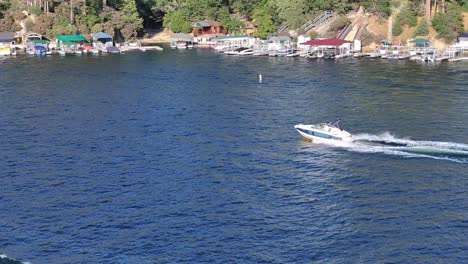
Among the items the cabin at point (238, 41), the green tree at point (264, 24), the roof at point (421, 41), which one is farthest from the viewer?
the green tree at point (264, 24)

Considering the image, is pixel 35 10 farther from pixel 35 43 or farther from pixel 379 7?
pixel 379 7

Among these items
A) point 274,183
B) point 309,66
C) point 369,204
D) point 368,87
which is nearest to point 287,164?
point 274,183

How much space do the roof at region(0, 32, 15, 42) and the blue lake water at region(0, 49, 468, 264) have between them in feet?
206

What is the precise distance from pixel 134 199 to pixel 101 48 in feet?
412

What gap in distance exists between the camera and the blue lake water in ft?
177

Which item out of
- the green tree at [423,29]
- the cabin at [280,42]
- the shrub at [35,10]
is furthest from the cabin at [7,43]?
the green tree at [423,29]

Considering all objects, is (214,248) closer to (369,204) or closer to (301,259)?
(301,259)

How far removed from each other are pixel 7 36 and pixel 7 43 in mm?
2890

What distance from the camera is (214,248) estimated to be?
53.2 m

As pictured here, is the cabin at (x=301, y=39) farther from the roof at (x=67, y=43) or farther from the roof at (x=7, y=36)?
the roof at (x=7, y=36)

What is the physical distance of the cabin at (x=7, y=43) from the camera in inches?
6772

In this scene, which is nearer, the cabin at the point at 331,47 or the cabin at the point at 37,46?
the cabin at the point at 331,47

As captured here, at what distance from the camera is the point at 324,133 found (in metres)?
80.8

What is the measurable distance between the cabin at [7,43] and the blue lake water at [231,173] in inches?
2056
